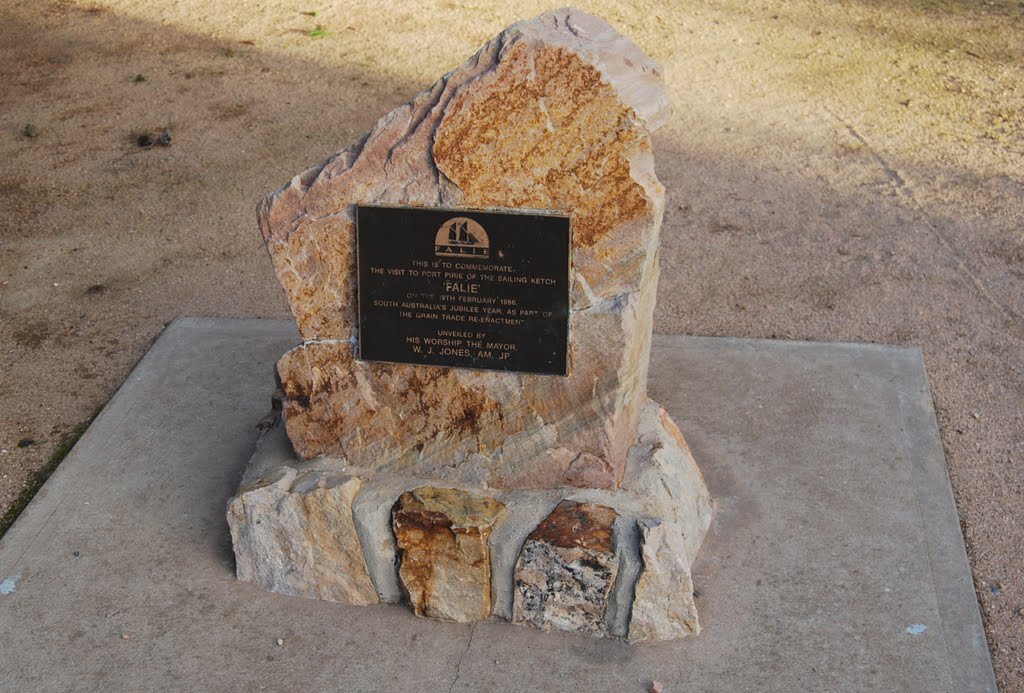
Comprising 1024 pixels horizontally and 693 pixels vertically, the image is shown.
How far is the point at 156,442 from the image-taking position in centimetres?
511

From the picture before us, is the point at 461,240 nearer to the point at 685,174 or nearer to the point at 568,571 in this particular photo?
the point at 568,571

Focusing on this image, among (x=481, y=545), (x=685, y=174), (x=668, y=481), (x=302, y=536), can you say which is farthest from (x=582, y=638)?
(x=685, y=174)

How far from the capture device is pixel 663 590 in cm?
399

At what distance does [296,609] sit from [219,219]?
3.41 m

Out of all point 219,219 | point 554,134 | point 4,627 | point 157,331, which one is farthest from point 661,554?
point 219,219

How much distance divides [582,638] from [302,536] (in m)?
1.09

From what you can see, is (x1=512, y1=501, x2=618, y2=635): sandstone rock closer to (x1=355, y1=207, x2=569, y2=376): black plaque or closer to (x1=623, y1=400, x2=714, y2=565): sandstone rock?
(x1=623, y1=400, x2=714, y2=565): sandstone rock

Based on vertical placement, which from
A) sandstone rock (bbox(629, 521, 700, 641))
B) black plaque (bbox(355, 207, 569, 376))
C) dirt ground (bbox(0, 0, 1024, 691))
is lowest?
dirt ground (bbox(0, 0, 1024, 691))

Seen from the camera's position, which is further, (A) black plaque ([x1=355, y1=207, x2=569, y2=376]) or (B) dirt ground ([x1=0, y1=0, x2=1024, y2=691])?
(B) dirt ground ([x1=0, y1=0, x2=1024, y2=691])

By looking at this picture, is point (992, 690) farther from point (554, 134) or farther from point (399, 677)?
point (554, 134)

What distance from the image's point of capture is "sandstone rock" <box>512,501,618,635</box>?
3980 millimetres

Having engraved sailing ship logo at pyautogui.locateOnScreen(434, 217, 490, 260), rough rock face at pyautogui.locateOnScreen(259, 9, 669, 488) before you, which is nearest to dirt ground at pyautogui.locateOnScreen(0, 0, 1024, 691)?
rough rock face at pyautogui.locateOnScreen(259, 9, 669, 488)

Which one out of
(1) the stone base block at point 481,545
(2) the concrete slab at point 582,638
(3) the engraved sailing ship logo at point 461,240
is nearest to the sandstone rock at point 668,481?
(1) the stone base block at point 481,545

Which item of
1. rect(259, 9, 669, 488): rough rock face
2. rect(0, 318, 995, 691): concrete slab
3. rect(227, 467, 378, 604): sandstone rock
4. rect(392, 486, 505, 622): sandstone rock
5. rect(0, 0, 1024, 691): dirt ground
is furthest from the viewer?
rect(0, 0, 1024, 691): dirt ground
